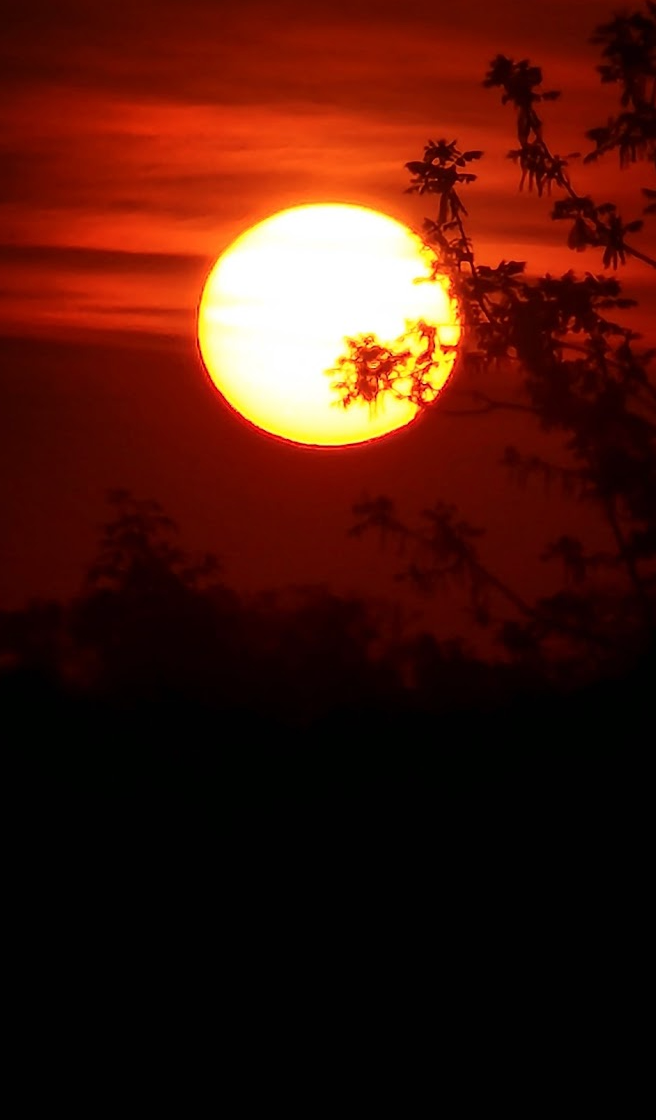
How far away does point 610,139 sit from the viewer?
1348 centimetres

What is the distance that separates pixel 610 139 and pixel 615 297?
44.6 inches

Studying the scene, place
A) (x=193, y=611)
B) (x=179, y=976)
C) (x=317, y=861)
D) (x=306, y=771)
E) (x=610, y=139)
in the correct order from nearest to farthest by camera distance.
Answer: (x=179, y=976)
(x=317, y=861)
(x=306, y=771)
(x=610, y=139)
(x=193, y=611)

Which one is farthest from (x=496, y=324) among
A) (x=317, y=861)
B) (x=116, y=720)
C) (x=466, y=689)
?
(x=317, y=861)

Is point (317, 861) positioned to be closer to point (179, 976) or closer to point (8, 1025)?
point (179, 976)

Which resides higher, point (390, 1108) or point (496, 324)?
point (496, 324)

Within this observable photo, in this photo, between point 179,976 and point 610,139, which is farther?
point 610,139

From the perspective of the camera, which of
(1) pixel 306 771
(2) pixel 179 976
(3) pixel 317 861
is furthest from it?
(1) pixel 306 771

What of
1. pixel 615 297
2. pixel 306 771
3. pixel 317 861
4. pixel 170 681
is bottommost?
pixel 317 861

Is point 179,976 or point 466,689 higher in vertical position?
point 466,689

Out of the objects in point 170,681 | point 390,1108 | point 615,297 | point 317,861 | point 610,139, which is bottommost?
point 390,1108

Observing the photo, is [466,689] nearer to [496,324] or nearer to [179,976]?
[496,324]

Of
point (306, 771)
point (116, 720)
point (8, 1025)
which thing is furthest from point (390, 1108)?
point (116, 720)

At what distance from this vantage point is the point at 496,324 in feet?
45.5

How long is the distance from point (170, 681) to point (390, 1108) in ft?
20.6
